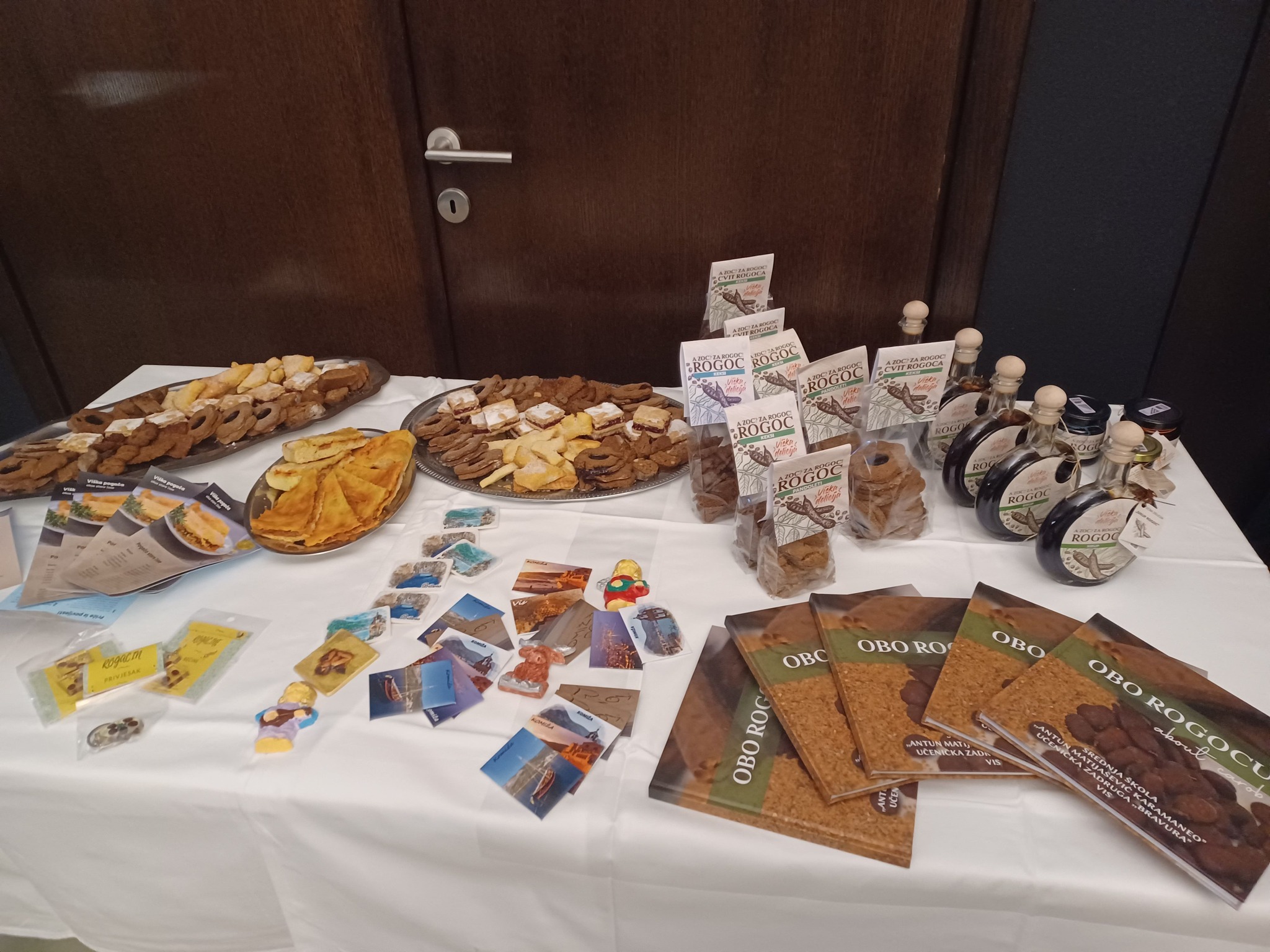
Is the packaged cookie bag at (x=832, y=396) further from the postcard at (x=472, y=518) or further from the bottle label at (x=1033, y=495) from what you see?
the postcard at (x=472, y=518)

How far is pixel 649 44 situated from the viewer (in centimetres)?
139

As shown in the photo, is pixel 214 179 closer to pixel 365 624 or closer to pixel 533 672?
pixel 365 624

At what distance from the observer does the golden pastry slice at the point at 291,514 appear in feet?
3.31

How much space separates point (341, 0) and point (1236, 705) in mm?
1732

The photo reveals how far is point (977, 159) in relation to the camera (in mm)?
1406

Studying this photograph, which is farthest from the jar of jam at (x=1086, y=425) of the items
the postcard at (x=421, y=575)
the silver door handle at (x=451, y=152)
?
the silver door handle at (x=451, y=152)

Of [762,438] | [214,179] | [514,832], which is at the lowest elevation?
[514,832]

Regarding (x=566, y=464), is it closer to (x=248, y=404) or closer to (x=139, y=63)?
(x=248, y=404)

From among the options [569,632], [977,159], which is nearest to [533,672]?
[569,632]

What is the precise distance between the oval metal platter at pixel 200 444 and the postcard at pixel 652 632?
73 centimetres

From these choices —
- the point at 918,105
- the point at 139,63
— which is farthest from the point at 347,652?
the point at 139,63

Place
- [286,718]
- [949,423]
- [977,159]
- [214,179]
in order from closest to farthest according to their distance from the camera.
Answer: [286,718]
[949,423]
[977,159]
[214,179]

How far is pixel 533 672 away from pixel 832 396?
0.50 m

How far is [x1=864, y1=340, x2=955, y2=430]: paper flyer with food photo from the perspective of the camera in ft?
3.05
